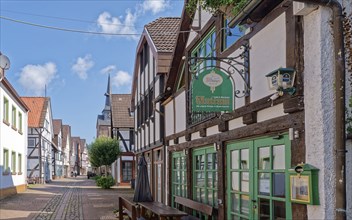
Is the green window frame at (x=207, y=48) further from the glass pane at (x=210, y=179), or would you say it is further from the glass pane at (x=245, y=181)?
the glass pane at (x=245, y=181)

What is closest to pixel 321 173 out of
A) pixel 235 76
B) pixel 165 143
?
pixel 235 76

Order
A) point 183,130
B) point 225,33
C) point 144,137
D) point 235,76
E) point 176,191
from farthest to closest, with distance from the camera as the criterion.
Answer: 1. point 144,137
2. point 176,191
3. point 183,130
4. point 225,33
5. point 235,76

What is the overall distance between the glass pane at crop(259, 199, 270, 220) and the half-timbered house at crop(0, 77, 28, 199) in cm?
1711

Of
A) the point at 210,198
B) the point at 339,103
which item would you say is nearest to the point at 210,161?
the point at 210,198

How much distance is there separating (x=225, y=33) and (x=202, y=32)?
5.68 feet

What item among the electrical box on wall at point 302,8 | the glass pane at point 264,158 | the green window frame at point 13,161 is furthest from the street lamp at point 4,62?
the electrical box on wall at point 302,8

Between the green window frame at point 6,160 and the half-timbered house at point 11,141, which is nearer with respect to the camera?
the half-timbered house at point 11,141

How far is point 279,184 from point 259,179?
74cm

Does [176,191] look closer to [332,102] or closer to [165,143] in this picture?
[165,143]

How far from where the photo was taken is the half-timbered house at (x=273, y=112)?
512cm

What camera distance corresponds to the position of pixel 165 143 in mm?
14695

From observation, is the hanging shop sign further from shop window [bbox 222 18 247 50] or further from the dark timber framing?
shop window [bbox 222 18 247 50]

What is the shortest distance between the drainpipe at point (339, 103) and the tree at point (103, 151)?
29.5m

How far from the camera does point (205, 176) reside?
10.3 m
